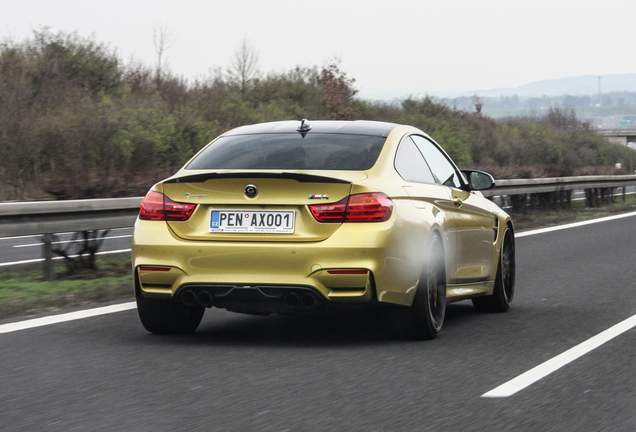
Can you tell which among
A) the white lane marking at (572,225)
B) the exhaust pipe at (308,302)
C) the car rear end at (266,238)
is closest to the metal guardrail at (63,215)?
the car rear end at (266,238)

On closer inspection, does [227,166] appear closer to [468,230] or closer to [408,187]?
[408,187]

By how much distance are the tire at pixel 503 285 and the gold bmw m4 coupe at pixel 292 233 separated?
5.37 feet

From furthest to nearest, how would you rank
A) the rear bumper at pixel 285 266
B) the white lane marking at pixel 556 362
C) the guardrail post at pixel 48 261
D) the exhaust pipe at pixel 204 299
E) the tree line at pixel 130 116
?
the tree line at pixel 130 116
the guardrail post at pixel 48 261
the exhaust pipe at pixel 204 299
the rear bumper at pixel 285 266
the white lane marking at pixel 556 362

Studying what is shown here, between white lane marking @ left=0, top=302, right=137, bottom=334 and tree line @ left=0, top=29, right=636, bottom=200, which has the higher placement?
tree line @ left=0, top=29, right=636, bottom=200

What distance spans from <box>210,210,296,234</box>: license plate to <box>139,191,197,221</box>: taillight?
19 centimetres

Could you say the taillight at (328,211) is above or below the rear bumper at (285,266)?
above

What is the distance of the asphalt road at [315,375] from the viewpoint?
4402 mm

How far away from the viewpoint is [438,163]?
7.68m

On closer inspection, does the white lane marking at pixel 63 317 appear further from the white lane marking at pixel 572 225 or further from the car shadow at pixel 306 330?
the white lane marking at pixel 572 225

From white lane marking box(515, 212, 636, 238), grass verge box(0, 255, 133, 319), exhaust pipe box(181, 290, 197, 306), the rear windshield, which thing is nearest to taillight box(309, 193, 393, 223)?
the rear windshield

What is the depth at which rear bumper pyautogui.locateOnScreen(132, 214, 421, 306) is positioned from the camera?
19.4ft

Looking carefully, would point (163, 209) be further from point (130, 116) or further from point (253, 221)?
point (130, 116)

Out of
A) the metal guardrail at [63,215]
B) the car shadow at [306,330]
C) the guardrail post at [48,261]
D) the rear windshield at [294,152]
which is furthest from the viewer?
the guardrail post at [48,261]

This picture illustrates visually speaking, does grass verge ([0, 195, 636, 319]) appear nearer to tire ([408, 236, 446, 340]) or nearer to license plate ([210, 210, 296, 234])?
license plate ([210, 210, 296, 234])
